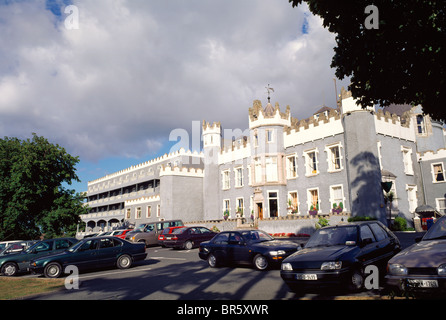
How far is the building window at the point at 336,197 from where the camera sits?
2567cm

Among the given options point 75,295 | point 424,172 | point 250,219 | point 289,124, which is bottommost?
point 75,295

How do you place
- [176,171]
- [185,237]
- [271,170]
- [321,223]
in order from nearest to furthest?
[185,237] → [321,223] → [271,170] → [176,171]

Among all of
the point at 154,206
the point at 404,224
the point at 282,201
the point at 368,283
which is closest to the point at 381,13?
the point at 368,283

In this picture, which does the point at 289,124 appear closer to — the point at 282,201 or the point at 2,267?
the point at 282,201

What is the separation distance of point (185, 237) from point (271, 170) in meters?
13.2

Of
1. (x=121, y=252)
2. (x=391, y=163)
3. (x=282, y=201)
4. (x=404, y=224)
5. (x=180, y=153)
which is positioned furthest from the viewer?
(x=180, y=153)

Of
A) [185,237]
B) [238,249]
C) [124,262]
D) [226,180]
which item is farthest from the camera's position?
[226,180]

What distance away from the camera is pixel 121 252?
47.4 ft

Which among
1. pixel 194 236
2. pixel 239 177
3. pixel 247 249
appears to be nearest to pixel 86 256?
pixel 247 249

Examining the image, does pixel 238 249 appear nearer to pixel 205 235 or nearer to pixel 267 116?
pixel 205 235

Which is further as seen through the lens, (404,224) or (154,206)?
(154,206)

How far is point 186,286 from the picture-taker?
955 centimetres

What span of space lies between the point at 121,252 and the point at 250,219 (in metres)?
19.1

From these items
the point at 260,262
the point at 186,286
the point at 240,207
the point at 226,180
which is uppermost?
the point at 226,180
